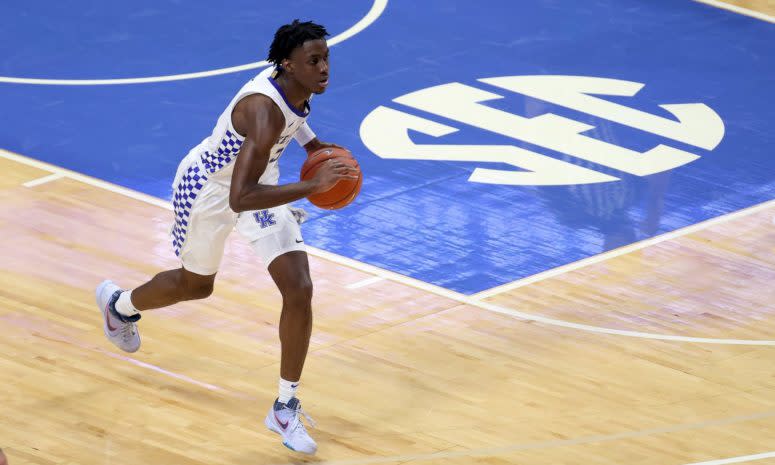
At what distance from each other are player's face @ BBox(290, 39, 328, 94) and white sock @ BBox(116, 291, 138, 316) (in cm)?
165

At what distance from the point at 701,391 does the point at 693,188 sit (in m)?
3.43

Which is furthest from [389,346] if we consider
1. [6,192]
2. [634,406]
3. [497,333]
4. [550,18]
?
[550,18]

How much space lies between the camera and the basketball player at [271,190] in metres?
7.24

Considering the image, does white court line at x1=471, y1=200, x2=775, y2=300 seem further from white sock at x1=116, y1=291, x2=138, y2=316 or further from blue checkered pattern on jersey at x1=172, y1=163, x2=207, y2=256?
blue checkered pattern on jersey at x1=172, y1=163, x2=207, y2=256

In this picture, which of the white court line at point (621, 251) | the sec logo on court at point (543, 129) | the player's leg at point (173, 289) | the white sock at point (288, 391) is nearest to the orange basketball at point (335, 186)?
the player's leg at point (173, 289)

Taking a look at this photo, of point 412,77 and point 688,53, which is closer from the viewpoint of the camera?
point 412,77

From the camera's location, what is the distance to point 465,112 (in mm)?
12758

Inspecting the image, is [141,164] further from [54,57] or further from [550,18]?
[550,18]

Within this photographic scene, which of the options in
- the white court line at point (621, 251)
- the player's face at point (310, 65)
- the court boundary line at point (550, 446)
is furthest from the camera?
the white court line at point (621, 251)

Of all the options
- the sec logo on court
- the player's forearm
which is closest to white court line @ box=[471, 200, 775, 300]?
the sec logo on court

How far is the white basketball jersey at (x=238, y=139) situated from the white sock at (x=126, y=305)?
946 mm

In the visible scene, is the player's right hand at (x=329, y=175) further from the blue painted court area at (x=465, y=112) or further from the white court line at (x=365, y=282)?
the blue painted court area at (x=465, y=112)

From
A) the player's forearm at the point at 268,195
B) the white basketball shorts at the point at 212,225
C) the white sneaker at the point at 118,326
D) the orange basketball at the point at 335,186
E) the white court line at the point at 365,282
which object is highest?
the player's forearm at the point at 268,195

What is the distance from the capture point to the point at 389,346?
A: 8914 millimetres
